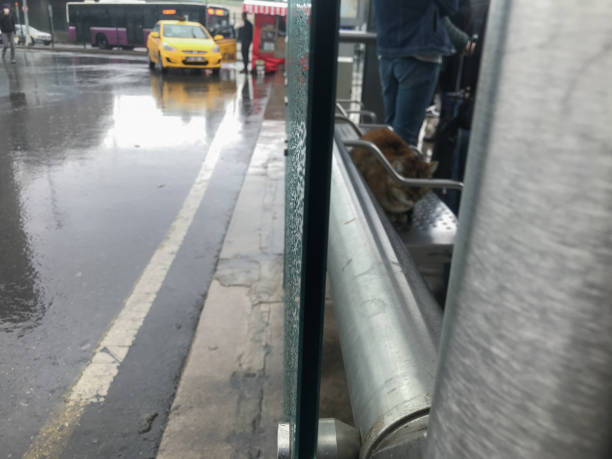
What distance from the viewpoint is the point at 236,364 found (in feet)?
8.50

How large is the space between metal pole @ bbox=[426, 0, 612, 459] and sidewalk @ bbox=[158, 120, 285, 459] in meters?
1.91

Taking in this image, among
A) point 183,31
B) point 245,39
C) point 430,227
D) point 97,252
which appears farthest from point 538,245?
point 183,31

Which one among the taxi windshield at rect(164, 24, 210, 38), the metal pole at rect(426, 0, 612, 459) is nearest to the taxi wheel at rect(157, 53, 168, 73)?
the taxi windshield at rect(164, 24, 210, 38)

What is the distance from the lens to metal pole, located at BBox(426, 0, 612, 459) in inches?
10.1

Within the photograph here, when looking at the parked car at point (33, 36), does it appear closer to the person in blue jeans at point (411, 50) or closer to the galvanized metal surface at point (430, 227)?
the person in blue jeans at point (411, 50)

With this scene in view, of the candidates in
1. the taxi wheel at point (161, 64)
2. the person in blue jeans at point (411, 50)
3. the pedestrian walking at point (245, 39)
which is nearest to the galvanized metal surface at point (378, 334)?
the person in blue jeans at point (411, 50)

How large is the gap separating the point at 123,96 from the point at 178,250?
373 inches

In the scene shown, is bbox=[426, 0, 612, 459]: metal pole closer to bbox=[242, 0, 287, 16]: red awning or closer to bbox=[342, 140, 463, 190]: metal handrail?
bbox=[342, 140, 463, 190]: metal handrail

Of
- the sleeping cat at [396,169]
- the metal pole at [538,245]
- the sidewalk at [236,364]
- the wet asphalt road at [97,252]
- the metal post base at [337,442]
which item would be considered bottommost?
the wet asphalt road at [97,252]

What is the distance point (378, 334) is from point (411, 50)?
2.74 metres

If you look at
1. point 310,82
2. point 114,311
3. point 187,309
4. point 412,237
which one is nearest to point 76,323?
point 114,311

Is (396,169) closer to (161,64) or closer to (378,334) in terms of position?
(378,334)

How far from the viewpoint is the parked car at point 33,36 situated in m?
33.0

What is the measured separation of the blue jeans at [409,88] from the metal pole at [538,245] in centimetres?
322
